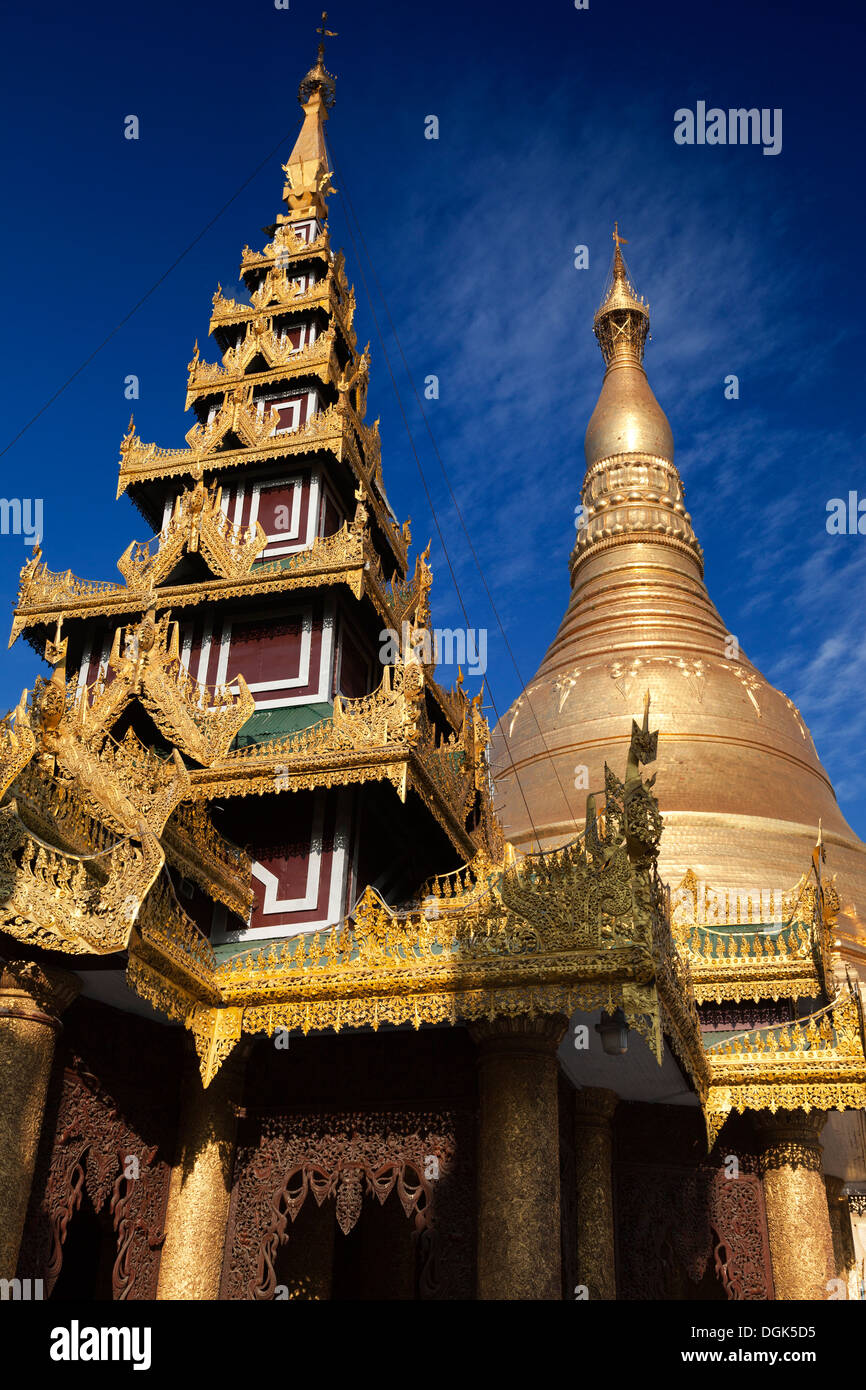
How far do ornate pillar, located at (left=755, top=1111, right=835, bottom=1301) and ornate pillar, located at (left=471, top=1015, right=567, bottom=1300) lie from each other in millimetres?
4555

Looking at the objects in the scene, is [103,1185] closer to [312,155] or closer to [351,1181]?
[351,1181]

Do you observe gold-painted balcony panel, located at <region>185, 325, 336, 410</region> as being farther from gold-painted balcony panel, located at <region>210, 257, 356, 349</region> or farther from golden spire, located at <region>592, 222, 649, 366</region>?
golden spire, located at <region>592, 222, 649, 366</region>

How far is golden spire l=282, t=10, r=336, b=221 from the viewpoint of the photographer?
82.5ft

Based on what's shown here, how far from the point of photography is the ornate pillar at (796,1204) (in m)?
13.9

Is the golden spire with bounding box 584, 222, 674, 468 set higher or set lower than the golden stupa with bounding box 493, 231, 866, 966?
higher

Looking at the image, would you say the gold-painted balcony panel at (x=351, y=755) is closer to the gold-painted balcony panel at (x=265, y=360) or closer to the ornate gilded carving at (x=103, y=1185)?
the ornate gilded carving at (x=103, y=1185)

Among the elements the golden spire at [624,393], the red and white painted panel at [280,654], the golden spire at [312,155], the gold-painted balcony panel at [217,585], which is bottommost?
the red and white painted panel at [280,654]

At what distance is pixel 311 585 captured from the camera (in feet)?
58.1

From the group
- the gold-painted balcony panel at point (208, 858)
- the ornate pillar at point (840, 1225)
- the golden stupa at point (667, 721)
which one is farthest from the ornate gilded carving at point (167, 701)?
the ornate pillar at point (840, 1225)

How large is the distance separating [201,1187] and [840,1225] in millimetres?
12604

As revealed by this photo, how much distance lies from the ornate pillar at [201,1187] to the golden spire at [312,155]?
18917mm

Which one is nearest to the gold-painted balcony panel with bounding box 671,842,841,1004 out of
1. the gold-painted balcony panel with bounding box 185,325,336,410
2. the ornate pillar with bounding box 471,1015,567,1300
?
the ornate pillar with bounding box 471,1015,567,1300


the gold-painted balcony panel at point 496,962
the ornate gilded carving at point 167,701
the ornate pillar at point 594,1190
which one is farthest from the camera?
the ornate gilded carving at point 167,701

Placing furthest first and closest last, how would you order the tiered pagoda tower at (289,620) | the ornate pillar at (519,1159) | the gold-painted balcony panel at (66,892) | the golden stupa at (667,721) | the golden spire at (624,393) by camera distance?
the golden spire at (624,393) < the golden stupa at (667,721) < the tiered pagoda tower at (289,620) < the ornate pillar at (519,1159) < the gold-painted balcony panel at (66,892)
